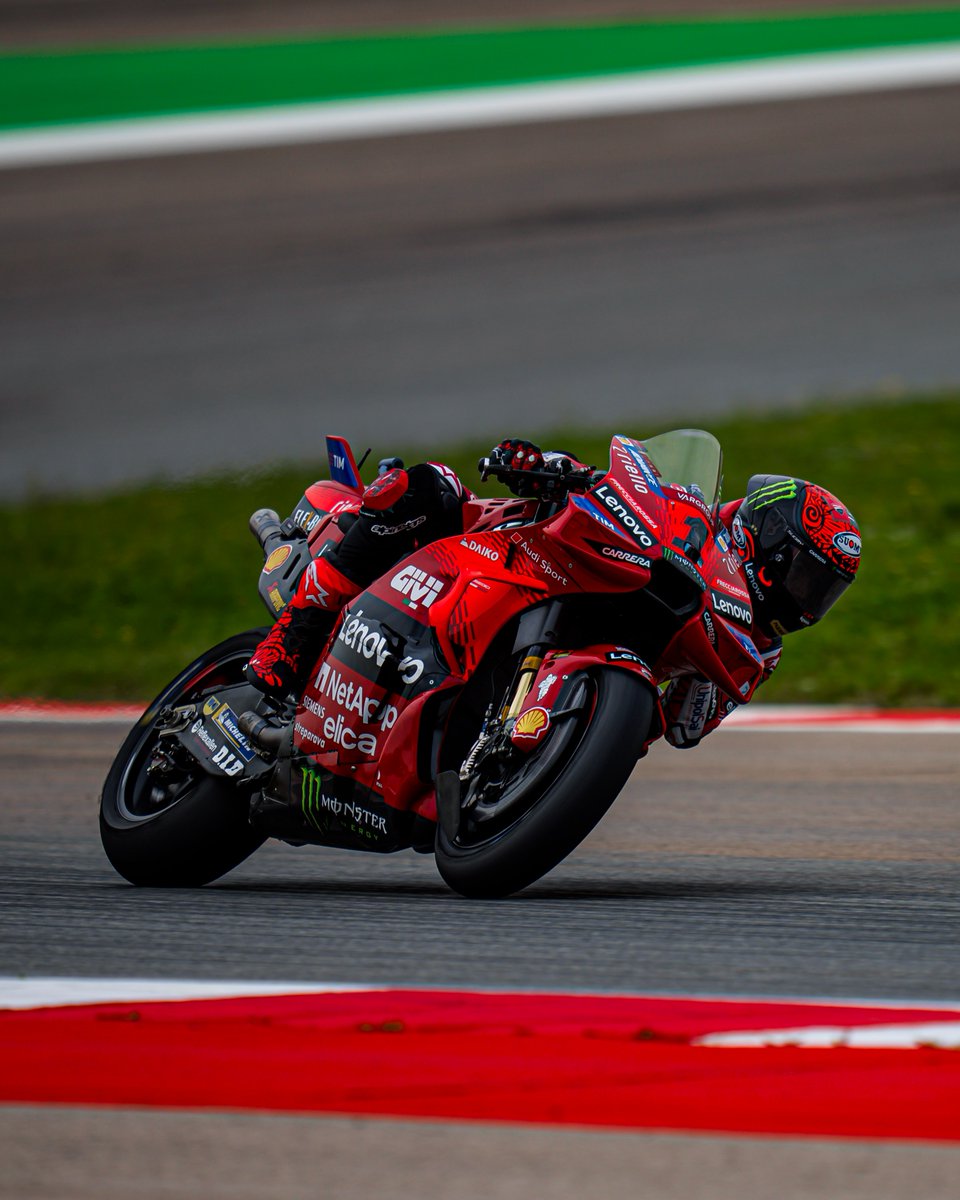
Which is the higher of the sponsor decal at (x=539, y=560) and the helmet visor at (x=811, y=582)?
the sponsor decal at (x=539, y=560)

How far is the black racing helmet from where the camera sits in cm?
493

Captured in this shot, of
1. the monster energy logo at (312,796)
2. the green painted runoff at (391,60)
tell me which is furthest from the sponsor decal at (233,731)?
the green painted runoff at (391,60)

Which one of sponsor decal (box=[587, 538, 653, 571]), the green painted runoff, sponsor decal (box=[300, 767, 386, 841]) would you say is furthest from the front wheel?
the green painted runoff

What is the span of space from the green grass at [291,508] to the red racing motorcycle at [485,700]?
4.75 metres

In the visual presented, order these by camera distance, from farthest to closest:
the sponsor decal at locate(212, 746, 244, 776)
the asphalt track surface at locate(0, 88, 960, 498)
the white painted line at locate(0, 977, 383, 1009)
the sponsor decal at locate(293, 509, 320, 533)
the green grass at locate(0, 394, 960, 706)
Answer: the asphalt track surface at locate(0, 88, 960, 498) → the green grass at locate(0, 394, 960, 706) → the sponsor decal at locate(293, 509, 320, 533) → the sponsor decal at locate(212, 746, 244, 776) → the white painted line at locate(0, 977, 383, 1009)

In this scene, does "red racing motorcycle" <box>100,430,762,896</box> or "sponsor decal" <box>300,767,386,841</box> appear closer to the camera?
"red racing motorcycle" <box>100,430,762,896</box>

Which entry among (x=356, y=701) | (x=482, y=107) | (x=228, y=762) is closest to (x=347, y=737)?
(x=356, y=701)

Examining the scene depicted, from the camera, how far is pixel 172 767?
17.7ft

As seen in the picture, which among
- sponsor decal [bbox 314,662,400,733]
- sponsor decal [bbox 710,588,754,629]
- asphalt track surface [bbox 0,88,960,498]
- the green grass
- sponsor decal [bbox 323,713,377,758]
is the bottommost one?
the green grass

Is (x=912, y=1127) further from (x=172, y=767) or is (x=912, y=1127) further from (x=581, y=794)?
(x=172, y=767)

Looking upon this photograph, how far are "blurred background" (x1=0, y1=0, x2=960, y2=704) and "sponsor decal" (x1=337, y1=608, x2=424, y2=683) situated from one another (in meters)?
4.86

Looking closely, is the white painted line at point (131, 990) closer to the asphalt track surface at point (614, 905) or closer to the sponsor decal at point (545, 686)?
the asphalt track surface at point (614, 905)

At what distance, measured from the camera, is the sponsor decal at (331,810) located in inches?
197

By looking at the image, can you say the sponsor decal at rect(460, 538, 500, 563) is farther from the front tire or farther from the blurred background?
the blurred background
